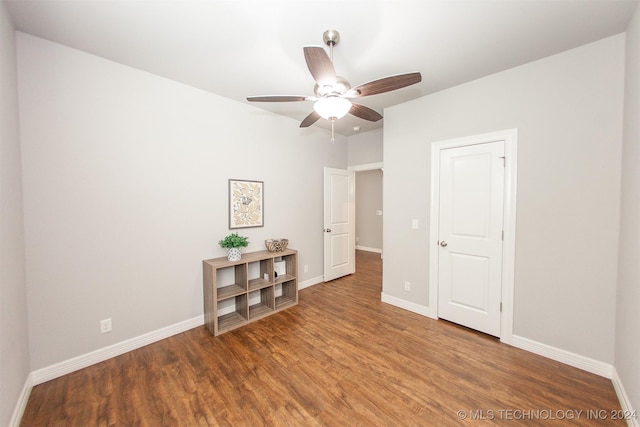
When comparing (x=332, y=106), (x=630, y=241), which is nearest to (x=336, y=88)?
(x=332, y=106)

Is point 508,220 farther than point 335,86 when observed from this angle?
Yes

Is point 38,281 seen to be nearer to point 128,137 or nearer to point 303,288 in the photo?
point 128,137

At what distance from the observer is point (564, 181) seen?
2096 millimetres

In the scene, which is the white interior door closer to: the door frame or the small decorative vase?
the small decorative vase

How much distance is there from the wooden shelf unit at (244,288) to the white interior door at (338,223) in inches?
38.2

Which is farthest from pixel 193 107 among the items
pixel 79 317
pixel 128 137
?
pixel 79 317

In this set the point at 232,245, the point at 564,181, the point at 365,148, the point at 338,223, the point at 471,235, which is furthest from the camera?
the point at 365,148

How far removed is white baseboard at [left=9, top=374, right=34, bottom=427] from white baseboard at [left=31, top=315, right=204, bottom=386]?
66 mm

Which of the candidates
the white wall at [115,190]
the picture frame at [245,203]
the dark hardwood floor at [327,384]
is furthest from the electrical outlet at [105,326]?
the picture frame at [245,203]

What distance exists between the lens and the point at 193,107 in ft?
8.90

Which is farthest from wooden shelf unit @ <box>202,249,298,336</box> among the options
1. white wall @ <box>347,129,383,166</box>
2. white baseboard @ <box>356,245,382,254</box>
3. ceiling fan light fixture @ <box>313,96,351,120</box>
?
white baseboard @ <box>356,245,382,254</box>

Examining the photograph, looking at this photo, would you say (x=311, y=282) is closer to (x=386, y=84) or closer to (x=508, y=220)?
(x=508, y=220)

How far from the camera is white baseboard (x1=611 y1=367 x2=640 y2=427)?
4.79 ft

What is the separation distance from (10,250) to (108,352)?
1.22 m
